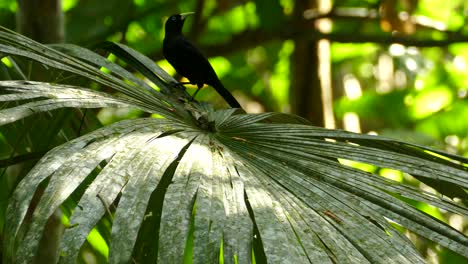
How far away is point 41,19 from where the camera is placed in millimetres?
3076

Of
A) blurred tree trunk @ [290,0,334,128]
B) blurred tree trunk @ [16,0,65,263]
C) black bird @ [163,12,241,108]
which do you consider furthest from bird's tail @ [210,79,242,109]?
blurred tree trunk @ [290,0,334,128]

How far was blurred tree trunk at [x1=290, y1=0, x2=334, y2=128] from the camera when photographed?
4438 mm

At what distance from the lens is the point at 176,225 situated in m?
1.21

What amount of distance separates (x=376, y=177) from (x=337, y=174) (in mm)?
99

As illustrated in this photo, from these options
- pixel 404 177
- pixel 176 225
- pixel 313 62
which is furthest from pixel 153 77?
pixel 404 177

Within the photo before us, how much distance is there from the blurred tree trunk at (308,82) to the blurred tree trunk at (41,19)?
1679 mm

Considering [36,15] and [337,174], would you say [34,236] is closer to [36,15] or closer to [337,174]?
[337,174]

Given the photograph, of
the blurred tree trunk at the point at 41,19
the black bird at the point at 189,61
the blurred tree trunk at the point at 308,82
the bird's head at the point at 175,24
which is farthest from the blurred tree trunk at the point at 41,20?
the blurred tree trunk at the point at 308,82

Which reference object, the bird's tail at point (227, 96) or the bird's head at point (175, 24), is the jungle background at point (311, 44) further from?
the bird's tail at point (227, 96)

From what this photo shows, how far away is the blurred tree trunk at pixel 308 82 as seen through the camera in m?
4.44

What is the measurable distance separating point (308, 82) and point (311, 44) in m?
0.24

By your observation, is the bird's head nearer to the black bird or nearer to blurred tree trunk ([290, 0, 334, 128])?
the black bird

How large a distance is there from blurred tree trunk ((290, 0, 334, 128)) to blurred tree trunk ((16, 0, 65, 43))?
1.68m

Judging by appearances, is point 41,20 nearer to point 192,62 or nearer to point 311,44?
point 192,62
